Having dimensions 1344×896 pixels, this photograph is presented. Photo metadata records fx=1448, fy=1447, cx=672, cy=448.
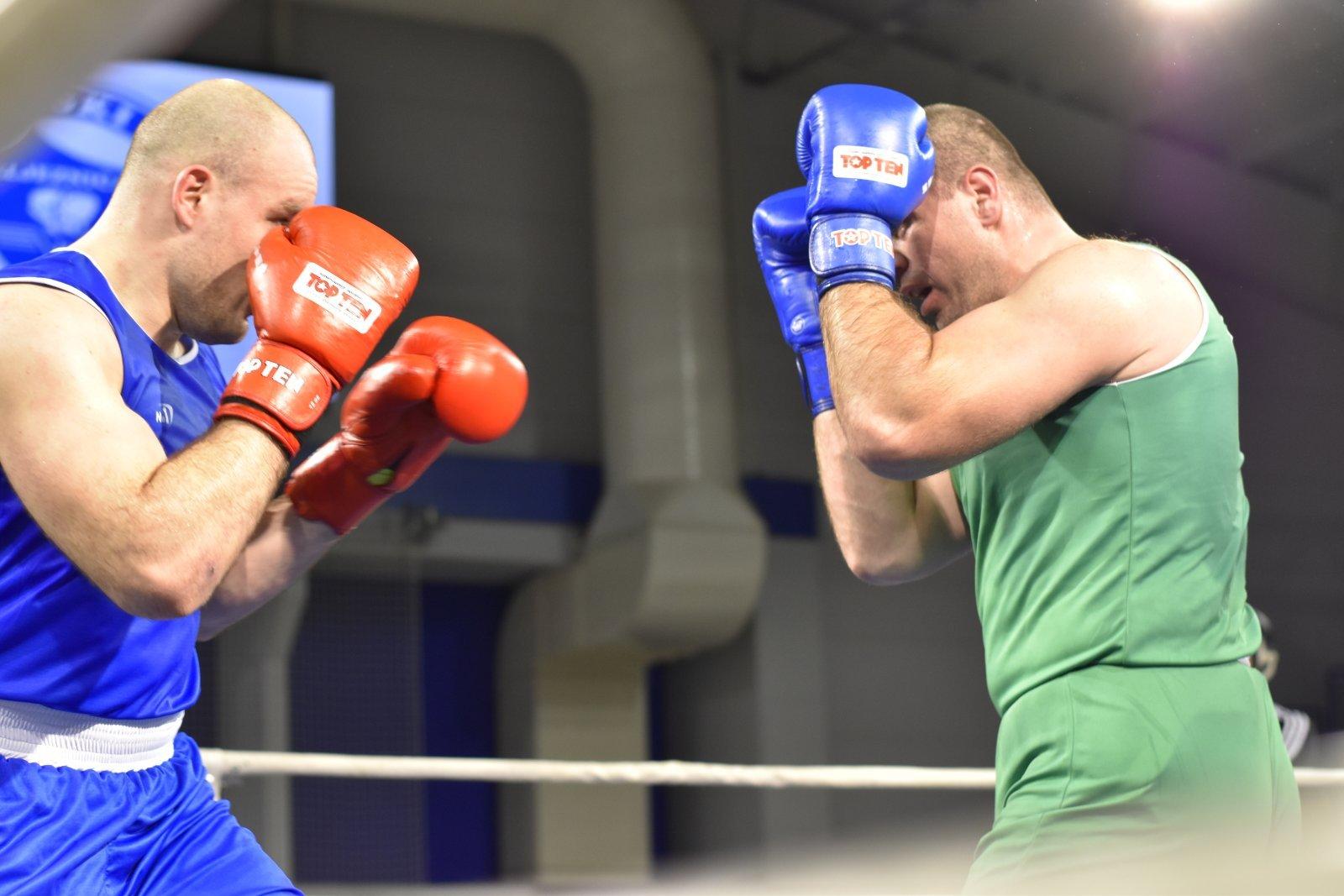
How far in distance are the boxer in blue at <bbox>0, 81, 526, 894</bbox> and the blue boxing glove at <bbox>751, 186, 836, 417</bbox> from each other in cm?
35

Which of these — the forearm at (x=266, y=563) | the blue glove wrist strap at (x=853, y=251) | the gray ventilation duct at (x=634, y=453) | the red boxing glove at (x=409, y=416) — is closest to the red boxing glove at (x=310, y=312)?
the red boxing glove at (x=409, y=416)

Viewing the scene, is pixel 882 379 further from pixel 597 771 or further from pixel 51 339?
pixel 597 771

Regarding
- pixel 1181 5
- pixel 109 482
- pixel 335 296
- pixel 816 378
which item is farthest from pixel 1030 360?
pixel 1181 5

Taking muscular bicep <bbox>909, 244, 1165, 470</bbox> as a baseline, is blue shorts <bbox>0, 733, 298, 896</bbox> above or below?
below

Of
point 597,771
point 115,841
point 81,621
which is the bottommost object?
point 597,771

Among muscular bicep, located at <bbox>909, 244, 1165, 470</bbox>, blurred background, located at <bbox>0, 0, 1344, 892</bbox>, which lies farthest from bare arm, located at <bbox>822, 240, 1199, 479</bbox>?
blurred background, located at <bbox>0, 0, 1344, 892</bbox>

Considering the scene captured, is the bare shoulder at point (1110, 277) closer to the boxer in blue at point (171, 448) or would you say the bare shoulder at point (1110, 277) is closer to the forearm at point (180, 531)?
the boxer in blue at point (171, 448)

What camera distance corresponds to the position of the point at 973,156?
1.51 m

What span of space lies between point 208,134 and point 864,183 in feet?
2.23

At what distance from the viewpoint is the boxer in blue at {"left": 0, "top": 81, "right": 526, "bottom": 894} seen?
1216 mm

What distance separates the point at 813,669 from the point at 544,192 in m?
2.53

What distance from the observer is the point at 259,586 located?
1.58m

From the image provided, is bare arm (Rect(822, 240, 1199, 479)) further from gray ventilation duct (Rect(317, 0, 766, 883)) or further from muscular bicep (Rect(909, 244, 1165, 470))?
gray ventilation duct (Rect(317, 0, 766, 883))

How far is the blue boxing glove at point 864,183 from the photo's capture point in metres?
1.42
